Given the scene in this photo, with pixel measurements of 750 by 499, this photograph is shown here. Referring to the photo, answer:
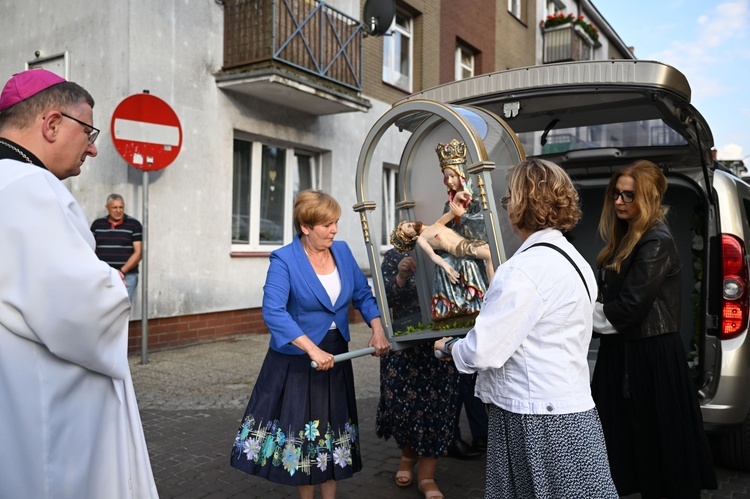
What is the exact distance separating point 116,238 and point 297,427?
501 cm

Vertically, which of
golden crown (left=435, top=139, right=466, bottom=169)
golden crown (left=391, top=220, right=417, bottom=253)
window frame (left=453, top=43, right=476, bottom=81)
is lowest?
golden crown (left=391, top=220, right=417, bottom=253)

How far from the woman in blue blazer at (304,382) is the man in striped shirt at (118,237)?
4686 millimetres

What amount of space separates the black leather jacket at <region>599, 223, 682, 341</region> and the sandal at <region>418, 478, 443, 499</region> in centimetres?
131

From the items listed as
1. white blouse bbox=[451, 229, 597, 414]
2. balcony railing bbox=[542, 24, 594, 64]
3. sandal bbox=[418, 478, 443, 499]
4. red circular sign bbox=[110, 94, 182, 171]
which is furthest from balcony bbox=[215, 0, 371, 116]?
balcony railing bbox=[542, 24, 594, 64]

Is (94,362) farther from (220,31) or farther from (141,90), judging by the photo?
(220,31)

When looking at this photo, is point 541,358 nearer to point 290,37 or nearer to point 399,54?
point 290,37

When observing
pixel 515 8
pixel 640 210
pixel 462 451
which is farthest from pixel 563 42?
pixel 640 210

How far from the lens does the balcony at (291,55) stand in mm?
8734

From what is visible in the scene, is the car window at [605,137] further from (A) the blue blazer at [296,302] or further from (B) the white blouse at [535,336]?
(B) the white blouse at [535,336]

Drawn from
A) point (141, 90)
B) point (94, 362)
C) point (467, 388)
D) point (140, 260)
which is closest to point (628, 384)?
point (467, 388)

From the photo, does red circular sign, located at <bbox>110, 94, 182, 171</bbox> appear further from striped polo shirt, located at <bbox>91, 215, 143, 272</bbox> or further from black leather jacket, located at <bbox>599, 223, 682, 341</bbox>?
black leather jacket, located at <bbox>599, 223, 682, 341</bbox>

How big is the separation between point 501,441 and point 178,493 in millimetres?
2228

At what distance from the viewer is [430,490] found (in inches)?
144

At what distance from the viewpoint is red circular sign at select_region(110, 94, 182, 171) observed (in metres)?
6.96
